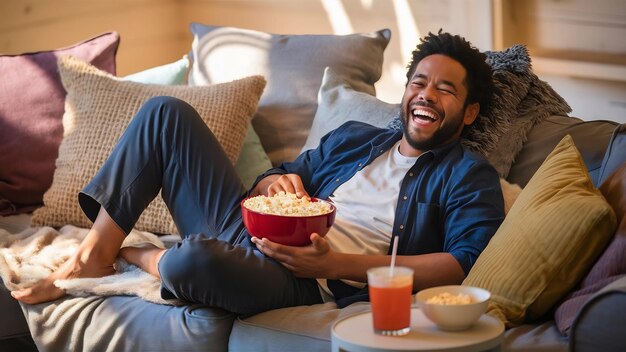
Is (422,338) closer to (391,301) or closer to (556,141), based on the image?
(391,301)

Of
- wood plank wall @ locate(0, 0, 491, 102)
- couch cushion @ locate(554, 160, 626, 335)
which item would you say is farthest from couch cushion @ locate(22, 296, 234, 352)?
wood plank wall @ locate(0, 0, 491, 102)

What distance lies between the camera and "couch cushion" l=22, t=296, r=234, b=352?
7.06 ft

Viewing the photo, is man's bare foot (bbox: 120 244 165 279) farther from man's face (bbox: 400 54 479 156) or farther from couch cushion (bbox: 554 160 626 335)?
couch cushion (bbox: 554 160 626 335)

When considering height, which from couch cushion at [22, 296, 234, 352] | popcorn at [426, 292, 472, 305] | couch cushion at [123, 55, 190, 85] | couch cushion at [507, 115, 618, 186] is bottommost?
couch cushion at [22, 296, 234, 352]

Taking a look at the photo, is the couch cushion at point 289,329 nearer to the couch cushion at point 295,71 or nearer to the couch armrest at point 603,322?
the couch armrest at point 603,322

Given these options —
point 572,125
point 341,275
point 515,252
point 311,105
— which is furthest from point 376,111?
point 515,252

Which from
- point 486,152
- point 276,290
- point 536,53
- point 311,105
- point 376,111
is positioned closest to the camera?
point 276,290

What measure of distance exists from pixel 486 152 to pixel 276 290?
27.4 inches

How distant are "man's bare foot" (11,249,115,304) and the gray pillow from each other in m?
0.76

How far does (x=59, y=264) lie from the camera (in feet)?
8.29

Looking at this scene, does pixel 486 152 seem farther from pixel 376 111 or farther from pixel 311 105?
pixel 311 105

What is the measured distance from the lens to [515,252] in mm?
1936

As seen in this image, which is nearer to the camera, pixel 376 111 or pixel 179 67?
pixel 376 111

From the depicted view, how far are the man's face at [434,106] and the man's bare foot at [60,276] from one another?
33.1 inches
